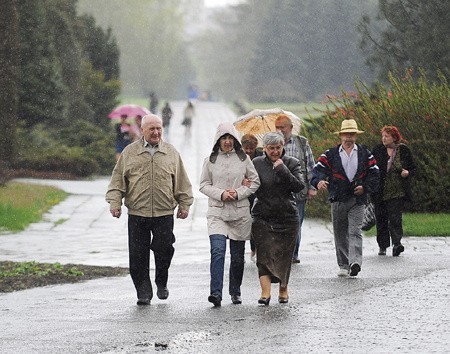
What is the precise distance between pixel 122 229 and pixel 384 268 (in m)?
7.94

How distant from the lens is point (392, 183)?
16047 mm

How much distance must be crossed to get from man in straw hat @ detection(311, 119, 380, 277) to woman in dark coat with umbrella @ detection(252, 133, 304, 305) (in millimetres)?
2078

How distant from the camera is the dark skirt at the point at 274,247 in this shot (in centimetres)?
1163

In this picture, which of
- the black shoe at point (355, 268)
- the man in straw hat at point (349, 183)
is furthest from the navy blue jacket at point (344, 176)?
the black shoe at point (355, 268)

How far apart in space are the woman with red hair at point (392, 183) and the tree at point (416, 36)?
1494cm

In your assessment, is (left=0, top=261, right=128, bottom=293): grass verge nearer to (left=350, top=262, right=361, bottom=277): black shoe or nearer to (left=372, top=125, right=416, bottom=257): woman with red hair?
(left=350, top=262, right=361, bottom=277): black shoe

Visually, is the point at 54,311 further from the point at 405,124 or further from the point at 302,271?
the point at 405,124

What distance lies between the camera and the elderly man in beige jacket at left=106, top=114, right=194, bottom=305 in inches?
465

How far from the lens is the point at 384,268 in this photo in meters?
14.5

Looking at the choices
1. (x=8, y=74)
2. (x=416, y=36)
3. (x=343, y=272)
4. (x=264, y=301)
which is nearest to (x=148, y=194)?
(x=264, y=301)

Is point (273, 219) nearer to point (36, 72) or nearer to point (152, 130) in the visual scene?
point (152, 130)

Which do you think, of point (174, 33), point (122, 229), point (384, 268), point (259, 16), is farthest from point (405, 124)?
point (174, 33)

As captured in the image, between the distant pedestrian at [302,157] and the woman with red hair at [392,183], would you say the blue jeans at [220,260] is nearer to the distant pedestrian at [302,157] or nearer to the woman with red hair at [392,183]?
the distant pedestrian at [302,157]

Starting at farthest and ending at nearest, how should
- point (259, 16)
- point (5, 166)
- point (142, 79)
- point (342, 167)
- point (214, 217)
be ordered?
point (142, 79), point (259, 16), point (5, 166), point (342, 167), point (214, 217)
